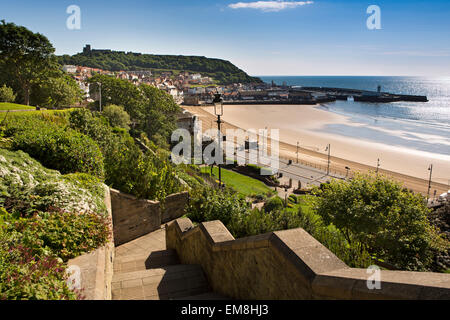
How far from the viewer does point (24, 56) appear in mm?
24078

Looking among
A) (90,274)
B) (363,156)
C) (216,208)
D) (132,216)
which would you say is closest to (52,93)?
(132,216)

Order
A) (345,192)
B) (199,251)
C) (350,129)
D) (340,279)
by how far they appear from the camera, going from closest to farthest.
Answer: (340,279) → (199,251) → (345,192) → (350,129)

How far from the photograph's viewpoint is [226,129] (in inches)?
2165

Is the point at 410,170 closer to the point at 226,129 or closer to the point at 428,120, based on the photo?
the point at 226,129

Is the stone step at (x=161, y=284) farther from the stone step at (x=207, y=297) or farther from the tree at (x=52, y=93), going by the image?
the tree at (x=52, y=93)

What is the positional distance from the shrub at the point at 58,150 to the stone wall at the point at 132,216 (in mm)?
932

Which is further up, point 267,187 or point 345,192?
point 345,192

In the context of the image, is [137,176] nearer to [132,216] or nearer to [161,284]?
[132,216]

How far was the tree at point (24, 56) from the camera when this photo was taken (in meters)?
23.0

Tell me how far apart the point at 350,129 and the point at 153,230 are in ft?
165

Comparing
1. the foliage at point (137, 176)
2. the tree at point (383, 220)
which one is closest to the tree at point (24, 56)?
the foliage at point (137, 176)

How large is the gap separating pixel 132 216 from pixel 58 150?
258cm

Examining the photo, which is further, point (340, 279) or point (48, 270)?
point (48, 270)

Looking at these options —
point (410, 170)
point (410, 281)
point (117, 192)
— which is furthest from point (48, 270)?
point (410, 170)
